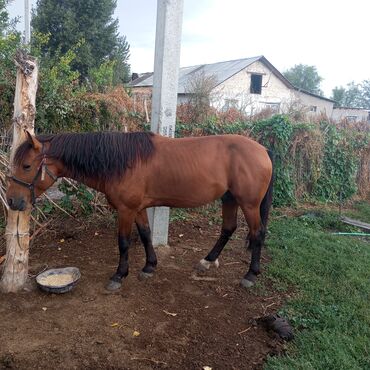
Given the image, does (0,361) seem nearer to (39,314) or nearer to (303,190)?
(39,314)

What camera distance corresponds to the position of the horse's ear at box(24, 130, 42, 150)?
320cm

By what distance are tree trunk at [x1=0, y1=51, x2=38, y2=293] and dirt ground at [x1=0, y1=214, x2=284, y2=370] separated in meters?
0.19

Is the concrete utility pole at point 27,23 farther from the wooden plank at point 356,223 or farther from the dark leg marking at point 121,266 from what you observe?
the wooden plank at point 356,223

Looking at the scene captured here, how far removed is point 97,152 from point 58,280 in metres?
1.44

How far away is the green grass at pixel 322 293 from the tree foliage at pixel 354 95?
59.1 metres

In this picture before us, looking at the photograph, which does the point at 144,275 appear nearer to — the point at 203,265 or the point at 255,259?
the point at 203,265

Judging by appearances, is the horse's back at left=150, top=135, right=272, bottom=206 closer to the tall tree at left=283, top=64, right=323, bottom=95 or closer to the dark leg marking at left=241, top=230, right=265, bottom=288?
the dark leg marking at left=241, top=230, right=265, bottom=288

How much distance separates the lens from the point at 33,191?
338 cm

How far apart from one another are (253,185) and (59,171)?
6.88 feet

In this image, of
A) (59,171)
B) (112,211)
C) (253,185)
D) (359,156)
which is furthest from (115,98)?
(359,156)

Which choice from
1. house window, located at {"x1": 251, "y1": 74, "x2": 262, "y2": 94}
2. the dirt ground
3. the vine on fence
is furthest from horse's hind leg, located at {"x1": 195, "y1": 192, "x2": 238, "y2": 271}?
house window, located at {"x1": 251, "y1": 74, "x2": 262, "y2": 94}

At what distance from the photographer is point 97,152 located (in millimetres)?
3578

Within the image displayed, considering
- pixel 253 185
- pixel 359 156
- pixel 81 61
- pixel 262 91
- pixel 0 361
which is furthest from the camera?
pixel 262 91

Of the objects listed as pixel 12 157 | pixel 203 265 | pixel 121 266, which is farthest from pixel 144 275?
pixel 12 157
